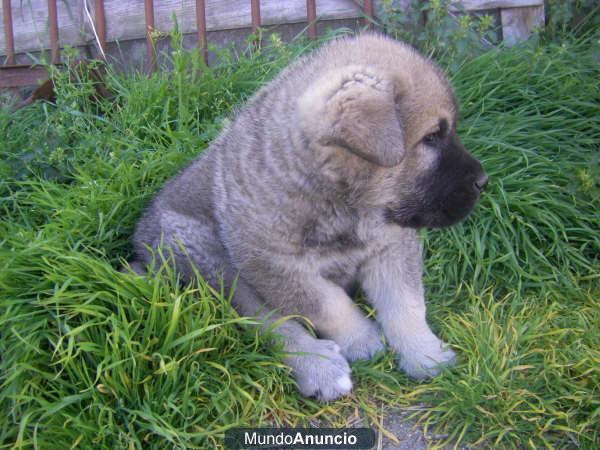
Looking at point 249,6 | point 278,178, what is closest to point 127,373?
point 278,178

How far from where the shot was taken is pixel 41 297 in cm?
253

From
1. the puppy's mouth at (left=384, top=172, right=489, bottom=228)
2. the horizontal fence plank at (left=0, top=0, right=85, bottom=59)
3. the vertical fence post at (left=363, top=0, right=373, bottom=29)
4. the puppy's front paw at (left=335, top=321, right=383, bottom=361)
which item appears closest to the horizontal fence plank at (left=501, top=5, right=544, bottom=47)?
the vertical fence post at (left=363, top=0, right=373, bottom=29)

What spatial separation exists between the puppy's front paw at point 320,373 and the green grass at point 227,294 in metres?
0.06

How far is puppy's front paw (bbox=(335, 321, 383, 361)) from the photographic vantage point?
2.67 metres

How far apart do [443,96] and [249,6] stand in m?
2.75

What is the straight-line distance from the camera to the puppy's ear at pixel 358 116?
6.77ft

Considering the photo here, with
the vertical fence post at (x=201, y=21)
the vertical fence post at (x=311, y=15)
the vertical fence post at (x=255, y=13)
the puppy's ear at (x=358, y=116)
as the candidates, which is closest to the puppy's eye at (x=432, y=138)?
the puppy's ear at (x=358, y=116)

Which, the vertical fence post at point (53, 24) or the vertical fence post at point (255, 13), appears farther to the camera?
the vertical fence post at point (53, 24)

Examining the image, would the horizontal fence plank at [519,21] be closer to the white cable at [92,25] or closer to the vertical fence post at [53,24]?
the white cable at [92,25]

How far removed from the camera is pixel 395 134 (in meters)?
2.10

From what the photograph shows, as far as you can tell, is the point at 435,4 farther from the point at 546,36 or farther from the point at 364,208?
the point at 364,208

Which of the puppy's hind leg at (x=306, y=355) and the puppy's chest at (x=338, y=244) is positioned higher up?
the puppy's chest at (x=338, y=244)

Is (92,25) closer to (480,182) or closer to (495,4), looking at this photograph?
(495,4)

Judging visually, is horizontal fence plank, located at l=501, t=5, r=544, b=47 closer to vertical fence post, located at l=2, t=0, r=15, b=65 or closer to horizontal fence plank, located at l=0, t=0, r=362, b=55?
horizontal fence plank, located at l=0, t=0, r=362, b=55
